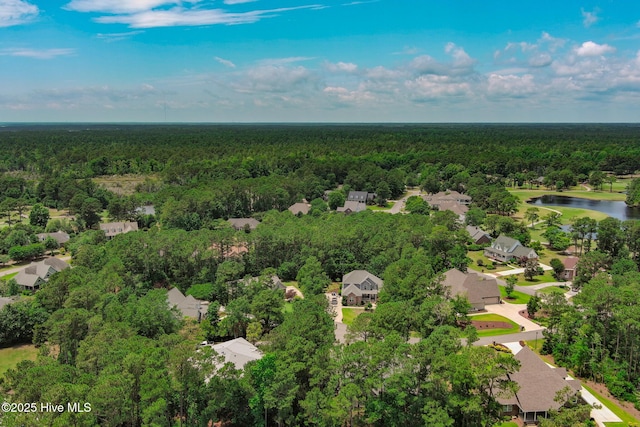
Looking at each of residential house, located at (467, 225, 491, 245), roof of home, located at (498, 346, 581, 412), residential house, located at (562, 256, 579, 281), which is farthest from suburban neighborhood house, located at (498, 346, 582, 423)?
residential house, located at (467, 225, 491, 245)

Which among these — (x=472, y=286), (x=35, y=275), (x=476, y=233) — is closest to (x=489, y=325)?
(x=472, y=286)

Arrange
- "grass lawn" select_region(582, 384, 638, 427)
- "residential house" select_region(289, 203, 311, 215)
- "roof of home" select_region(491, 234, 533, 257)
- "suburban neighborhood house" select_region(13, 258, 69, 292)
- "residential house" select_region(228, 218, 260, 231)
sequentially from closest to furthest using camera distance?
"grass lawn" select_region(582, 384, 638, 427)
"suburban neighborhood house" select_region(13, 258, 69, 292)
"roof of home" select_region(491, 234, 533, 257)
"residential house" select_region(228, 218, 260, 231)
"residential house" select_region(289, 203, 311, 215)

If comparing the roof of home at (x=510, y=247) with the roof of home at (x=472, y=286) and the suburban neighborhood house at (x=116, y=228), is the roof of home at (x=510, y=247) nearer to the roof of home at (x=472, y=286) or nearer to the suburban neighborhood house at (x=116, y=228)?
the roof of home at (x=472, y=286)

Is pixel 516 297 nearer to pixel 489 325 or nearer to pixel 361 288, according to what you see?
pixel 489 325

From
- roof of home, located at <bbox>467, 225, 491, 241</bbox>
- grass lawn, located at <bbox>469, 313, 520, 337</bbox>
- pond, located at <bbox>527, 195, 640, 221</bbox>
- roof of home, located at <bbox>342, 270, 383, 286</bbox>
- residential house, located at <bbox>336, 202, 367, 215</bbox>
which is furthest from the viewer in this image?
pond, located at <bbox>527, 195, 640, 221</bbox>

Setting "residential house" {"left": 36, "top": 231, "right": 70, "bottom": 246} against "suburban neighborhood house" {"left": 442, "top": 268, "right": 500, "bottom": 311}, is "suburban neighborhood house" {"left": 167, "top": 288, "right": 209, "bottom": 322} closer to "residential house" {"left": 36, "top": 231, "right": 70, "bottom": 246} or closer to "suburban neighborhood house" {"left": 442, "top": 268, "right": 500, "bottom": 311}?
"suburban neighborhood house" {"left": 442, "top": 268, "right": 500, "bottom": 311}

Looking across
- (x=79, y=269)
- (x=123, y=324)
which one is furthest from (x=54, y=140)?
(x=123, y=324)
